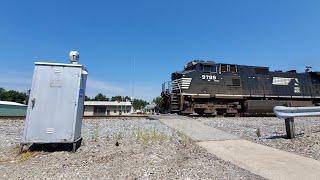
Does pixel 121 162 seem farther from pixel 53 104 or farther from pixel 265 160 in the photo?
pixel 265 160

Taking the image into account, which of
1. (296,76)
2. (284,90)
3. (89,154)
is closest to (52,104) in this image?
(89,154)

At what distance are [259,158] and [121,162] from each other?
2869 millimetres

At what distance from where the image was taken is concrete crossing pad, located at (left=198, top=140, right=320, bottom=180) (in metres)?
4.82

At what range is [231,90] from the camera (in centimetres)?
1783

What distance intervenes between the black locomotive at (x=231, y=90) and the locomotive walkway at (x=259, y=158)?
8.27 m

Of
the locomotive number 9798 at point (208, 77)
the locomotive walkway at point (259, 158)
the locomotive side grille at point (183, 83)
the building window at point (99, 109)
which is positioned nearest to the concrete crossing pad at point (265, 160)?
the locomotive walkway at point (259, 158)

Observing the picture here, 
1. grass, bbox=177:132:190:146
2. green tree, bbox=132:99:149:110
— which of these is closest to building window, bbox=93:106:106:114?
green tree, bbox=132:99:149:110

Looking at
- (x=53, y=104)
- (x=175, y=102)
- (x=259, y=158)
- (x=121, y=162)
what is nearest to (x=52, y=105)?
(x=53, y=104)

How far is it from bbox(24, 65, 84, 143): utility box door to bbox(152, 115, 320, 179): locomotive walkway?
329cm

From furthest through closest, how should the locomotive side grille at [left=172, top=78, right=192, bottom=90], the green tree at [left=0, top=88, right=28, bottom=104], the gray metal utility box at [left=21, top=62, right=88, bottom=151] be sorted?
the green tree at [left=0, top=88, right=28, bottom=104] → the locomotive side grille at [left=172, top=78, right=192, bottom=90] → the gray metal utility box at [left=21, top=62, right=88, bottom=151]

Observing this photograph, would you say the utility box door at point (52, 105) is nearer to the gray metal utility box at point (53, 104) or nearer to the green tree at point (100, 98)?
the gray metal utility box at point (53, 104)

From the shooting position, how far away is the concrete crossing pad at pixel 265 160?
4.82m

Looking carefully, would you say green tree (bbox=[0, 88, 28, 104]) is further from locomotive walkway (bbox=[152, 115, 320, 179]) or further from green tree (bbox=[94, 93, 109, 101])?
locomotive walkway (bbox=[152, 115, 320, 179])

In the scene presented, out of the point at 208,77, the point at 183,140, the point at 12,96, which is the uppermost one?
the point at 12,96
